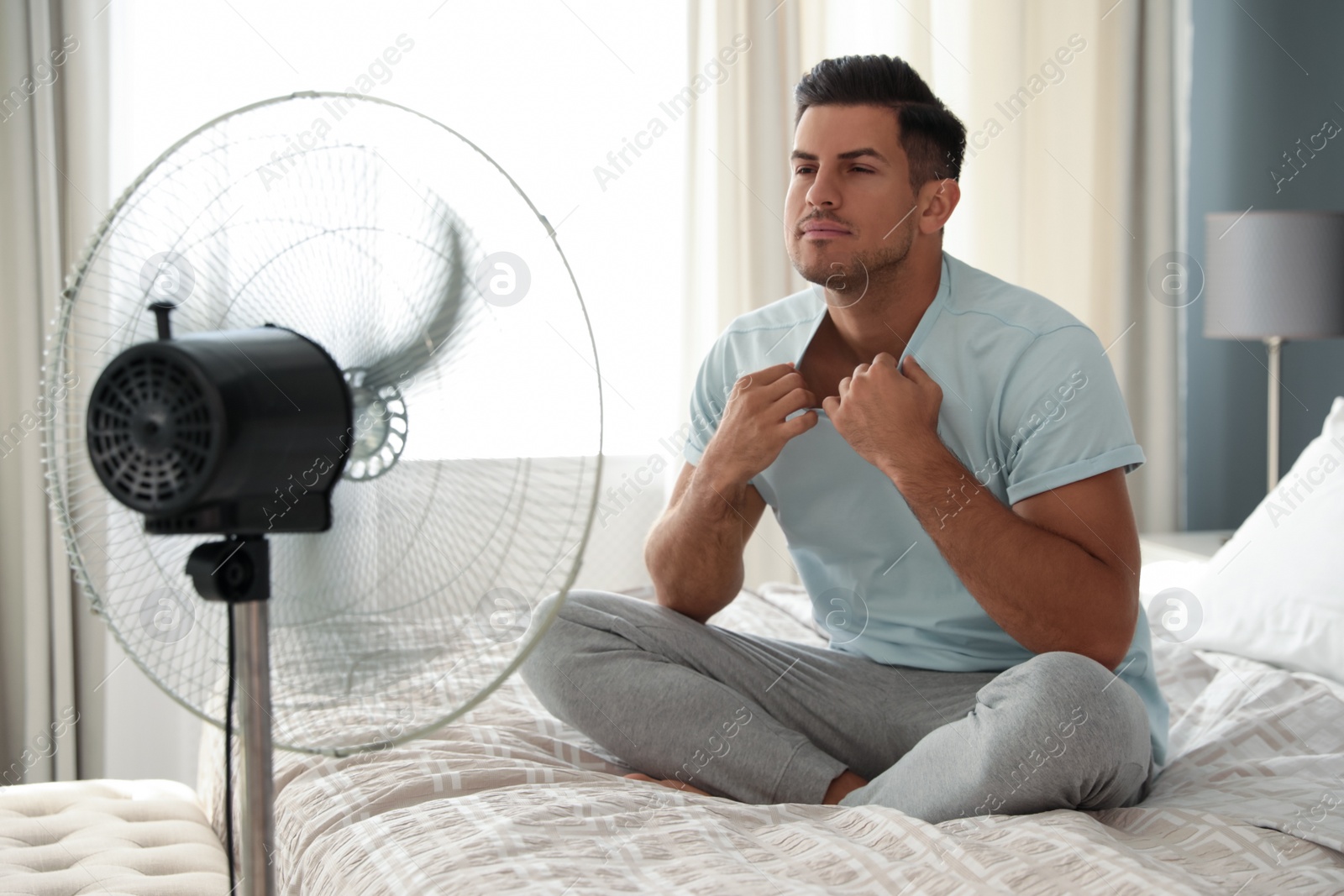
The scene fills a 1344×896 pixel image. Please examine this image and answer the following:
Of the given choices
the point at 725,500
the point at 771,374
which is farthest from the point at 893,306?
the point at 725,500

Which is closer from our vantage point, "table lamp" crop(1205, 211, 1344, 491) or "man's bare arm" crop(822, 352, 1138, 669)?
"man's bare arm" crop(822, 352, 1138, 669)

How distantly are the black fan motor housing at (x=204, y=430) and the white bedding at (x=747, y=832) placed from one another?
0.39 metres

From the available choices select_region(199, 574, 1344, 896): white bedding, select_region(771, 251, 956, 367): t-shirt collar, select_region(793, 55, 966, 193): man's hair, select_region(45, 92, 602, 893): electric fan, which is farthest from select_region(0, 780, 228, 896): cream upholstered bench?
select_region(793, 55, 966, 193): man's hair

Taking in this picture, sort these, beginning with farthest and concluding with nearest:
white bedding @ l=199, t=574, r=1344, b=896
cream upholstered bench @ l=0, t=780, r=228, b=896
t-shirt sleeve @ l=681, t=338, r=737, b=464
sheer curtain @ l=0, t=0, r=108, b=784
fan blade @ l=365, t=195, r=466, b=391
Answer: sheer curtain @ l=0, t=0, r=108, b=784 < t-shirt sleeve @ l=681, t=338, r=737, b=464 < cream upholstered bench @ l=0, t=780, r=228, b=896 < white bedding @ l=199, t=574, r=1344, b=896 < fan blade @ l=365, t=195, r=466, b=391

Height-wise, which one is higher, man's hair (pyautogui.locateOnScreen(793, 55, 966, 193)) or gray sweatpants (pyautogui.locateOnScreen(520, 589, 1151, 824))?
man's hair (pyautogui.locateOnScreen(793, 55, 966, 193))

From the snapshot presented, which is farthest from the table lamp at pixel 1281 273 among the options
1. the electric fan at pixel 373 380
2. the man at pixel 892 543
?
the electric fan at pixel 373 380

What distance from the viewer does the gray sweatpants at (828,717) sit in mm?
1013

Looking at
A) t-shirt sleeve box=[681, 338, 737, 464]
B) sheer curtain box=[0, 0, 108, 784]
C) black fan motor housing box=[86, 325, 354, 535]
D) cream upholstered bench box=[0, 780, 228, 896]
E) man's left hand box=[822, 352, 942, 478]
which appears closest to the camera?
black fan motor housing box=[86, 325, 354, 535]

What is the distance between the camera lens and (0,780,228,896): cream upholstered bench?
1.13 meters

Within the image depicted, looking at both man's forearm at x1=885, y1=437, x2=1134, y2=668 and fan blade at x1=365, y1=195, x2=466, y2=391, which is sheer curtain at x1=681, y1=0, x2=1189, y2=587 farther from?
fan blade at x1=365, y1=195, x2=466, y2=391

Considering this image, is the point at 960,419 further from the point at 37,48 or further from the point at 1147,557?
the point at 37,48

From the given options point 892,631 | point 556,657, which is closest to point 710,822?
point 556,657

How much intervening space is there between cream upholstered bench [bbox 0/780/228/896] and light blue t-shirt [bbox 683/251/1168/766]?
0.77 metres

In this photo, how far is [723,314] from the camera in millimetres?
2945
